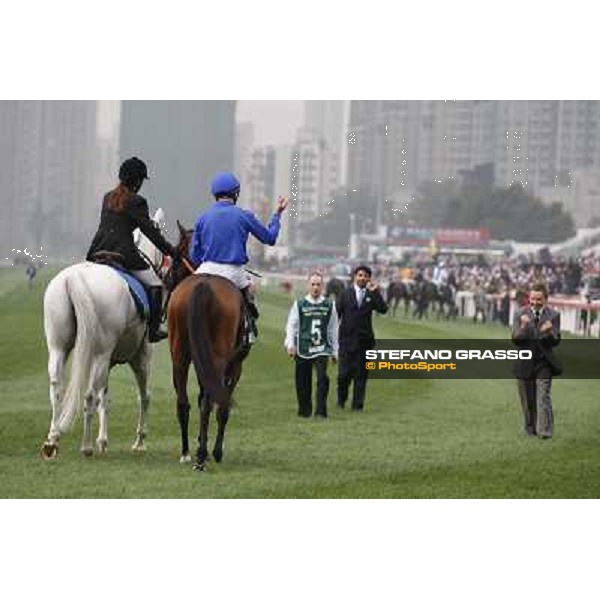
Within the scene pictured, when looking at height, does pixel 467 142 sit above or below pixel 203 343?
above

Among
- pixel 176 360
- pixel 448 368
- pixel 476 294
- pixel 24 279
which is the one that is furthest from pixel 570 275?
pixel 176 360

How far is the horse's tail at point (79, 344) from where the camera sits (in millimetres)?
11334

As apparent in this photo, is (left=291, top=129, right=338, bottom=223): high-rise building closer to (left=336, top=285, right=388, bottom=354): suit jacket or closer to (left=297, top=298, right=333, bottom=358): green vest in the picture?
(left=336, top=285, right=388, bottom=354): suit jacket

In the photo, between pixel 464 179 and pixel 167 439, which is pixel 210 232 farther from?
pixel 464 179

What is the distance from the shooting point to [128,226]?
38.8 ft

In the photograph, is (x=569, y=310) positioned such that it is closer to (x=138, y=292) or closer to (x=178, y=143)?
(x=178, y=143)

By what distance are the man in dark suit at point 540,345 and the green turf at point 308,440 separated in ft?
0.84

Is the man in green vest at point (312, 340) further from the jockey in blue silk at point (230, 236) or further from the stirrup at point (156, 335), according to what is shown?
the jockey in blue silk at point (230, 236)

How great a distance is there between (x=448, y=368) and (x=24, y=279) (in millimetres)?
3733

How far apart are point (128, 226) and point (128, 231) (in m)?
0.03

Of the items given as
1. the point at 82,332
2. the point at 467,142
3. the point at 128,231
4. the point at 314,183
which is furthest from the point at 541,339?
the point at 82,332

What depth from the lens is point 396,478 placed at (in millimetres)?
11477

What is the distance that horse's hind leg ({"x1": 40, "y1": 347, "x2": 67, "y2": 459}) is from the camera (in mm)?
11445
